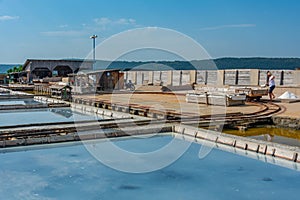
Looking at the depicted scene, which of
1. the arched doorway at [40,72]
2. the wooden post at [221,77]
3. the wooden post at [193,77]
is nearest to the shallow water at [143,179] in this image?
the wooden post at [221,77]

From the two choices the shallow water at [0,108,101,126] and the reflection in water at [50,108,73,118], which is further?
the reflection in water at [50,108,73,118]

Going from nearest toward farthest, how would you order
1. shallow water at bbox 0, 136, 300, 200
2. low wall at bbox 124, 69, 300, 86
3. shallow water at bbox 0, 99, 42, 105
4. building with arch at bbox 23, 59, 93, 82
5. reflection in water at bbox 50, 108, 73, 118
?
shallow water at bbox 0, 136, 300, 200 → reflection in water at bbox 50, 108, 73, 118 → shallow water at bbox 0, 99, 42, 105 → low wall at bbox 124, 69, 300, 86 → building with arch at bbox 23, 59, 93, 82

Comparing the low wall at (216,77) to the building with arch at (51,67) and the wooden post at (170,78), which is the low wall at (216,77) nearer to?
the wooden post at (170,78)

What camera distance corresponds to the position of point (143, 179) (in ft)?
16.9

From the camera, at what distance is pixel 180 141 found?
24.4 feet

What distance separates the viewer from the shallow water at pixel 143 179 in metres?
4.52

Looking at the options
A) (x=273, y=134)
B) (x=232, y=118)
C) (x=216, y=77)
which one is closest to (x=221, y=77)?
(x=216, y=77)

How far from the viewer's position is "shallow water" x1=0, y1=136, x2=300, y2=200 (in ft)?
14.8

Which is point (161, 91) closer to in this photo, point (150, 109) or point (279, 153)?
point (150, 109)

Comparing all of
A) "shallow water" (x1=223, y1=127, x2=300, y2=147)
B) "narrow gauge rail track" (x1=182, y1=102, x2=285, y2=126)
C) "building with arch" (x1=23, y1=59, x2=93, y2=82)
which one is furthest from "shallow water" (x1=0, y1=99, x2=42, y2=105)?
"building with arch" (x1=23, y1=59, x2=93, y2=82)

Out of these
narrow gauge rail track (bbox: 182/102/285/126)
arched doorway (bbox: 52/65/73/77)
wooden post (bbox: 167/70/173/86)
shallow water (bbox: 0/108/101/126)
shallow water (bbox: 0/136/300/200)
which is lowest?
shallow water (bbox: 0/136/300/200)

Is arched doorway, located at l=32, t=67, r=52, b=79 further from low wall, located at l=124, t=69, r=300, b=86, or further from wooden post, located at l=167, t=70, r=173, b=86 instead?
wooden post, located at l=167, t=70, r=173, b=86

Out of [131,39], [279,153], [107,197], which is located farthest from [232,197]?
[131,39]

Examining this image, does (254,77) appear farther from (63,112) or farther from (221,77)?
(63,112)
